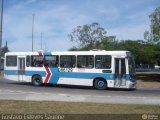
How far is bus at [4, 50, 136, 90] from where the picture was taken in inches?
1048

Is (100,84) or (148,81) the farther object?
(148,81)

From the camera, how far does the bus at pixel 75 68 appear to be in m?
26.6

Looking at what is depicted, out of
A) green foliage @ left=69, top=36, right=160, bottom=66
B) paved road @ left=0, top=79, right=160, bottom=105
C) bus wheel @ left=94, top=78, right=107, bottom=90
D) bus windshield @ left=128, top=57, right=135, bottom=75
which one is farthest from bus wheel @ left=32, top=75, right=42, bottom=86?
green foliage @ left=69, top=36, right=160, bottom=66

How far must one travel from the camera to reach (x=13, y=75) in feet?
100

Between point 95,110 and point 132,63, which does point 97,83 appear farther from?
point 95,110

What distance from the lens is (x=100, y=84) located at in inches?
1072

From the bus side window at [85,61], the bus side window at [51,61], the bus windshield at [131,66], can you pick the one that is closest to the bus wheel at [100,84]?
the bus side window at [85,61]

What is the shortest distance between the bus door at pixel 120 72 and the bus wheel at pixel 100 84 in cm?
88

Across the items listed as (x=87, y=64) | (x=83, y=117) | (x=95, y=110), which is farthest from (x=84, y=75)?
(x=83, y=117)

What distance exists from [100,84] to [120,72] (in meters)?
1.65

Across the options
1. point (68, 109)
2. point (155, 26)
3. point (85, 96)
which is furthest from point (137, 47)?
point (68, 109)

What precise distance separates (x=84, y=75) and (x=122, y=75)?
8.92 feet

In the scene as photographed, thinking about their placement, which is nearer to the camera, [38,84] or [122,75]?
[122,75]

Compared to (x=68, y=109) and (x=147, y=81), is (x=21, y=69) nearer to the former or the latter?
(x=147, y=81)
